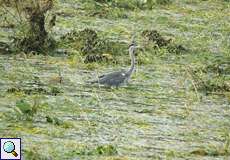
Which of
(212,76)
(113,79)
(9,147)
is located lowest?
(212,76)

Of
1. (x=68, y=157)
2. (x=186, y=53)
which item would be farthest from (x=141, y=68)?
(x=68, y=157)

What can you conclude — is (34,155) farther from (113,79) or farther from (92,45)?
(92,45)

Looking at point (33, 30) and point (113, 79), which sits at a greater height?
point (33, 30)

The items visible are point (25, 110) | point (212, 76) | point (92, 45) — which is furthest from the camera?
point (92, 45)

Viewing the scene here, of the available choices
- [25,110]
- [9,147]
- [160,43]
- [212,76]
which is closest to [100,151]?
[9,147]

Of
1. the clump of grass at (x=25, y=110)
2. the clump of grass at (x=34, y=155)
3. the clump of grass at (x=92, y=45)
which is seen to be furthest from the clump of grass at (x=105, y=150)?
the clump of grass at (x=92, y=45)

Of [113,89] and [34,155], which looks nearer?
[34,155]

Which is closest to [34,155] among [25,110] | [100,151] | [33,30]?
[100,151]

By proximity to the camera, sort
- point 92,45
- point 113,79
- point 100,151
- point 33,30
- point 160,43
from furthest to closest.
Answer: point 160,43
point 92,45
point 33,30
point 113,79
point 100,151

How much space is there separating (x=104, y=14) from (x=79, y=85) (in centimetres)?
645

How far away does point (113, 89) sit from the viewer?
1301cm

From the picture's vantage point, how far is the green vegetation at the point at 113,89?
9914 mm

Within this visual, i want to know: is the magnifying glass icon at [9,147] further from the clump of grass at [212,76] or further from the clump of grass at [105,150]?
the clump of grass at [212,76]

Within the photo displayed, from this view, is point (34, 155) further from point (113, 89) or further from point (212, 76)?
point (212, 76)
